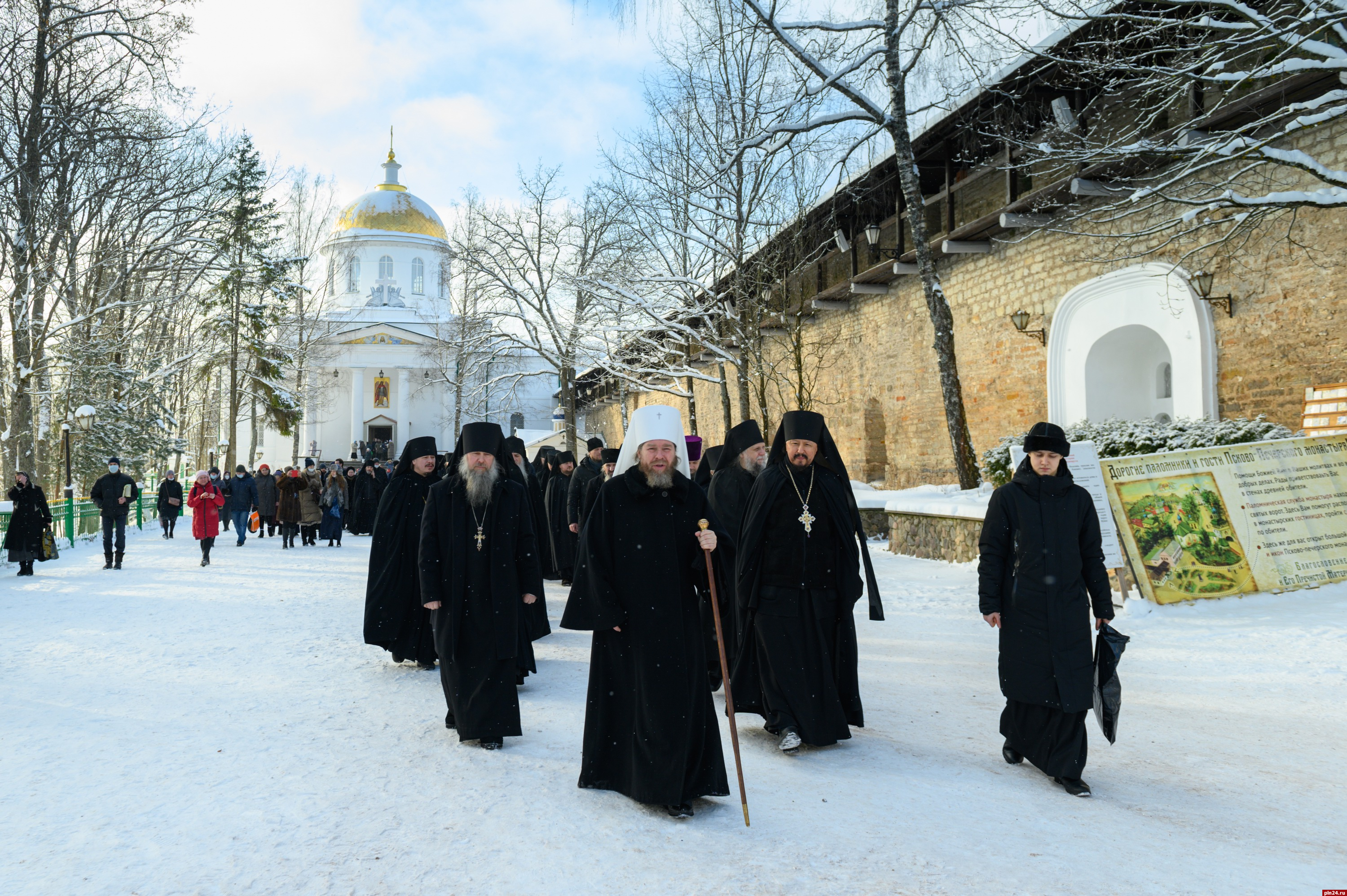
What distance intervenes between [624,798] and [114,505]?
11.9 metres

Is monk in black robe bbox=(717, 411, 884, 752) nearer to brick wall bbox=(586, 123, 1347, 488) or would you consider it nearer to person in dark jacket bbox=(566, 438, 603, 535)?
person in dark jacket bbox=(566, 438, 603, 535)

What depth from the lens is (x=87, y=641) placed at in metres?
7.82

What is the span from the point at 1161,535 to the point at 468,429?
6.07 meters

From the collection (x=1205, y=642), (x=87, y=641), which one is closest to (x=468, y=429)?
(x=87, y=641)

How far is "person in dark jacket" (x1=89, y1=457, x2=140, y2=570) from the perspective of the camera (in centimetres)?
1330

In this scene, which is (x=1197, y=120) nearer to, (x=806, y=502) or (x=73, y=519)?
(x=806, y=502)

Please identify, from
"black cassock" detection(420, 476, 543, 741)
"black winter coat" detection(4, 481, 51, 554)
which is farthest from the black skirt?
"black winter coat" detection(4, 481, 51, 554)

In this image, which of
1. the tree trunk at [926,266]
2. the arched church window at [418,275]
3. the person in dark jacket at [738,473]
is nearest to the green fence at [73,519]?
the person in dark jacket at [738,473]

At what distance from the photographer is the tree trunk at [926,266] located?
42.5 ft

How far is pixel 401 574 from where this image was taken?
6.98 m

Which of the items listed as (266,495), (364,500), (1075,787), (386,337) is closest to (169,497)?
(266,495)

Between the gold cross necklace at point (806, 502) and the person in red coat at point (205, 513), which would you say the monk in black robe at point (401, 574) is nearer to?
the gold cross necklace at point (806, 502)

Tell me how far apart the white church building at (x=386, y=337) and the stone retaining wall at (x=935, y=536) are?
46.2m

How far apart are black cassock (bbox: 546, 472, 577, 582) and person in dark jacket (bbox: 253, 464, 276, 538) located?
34.3 feet
